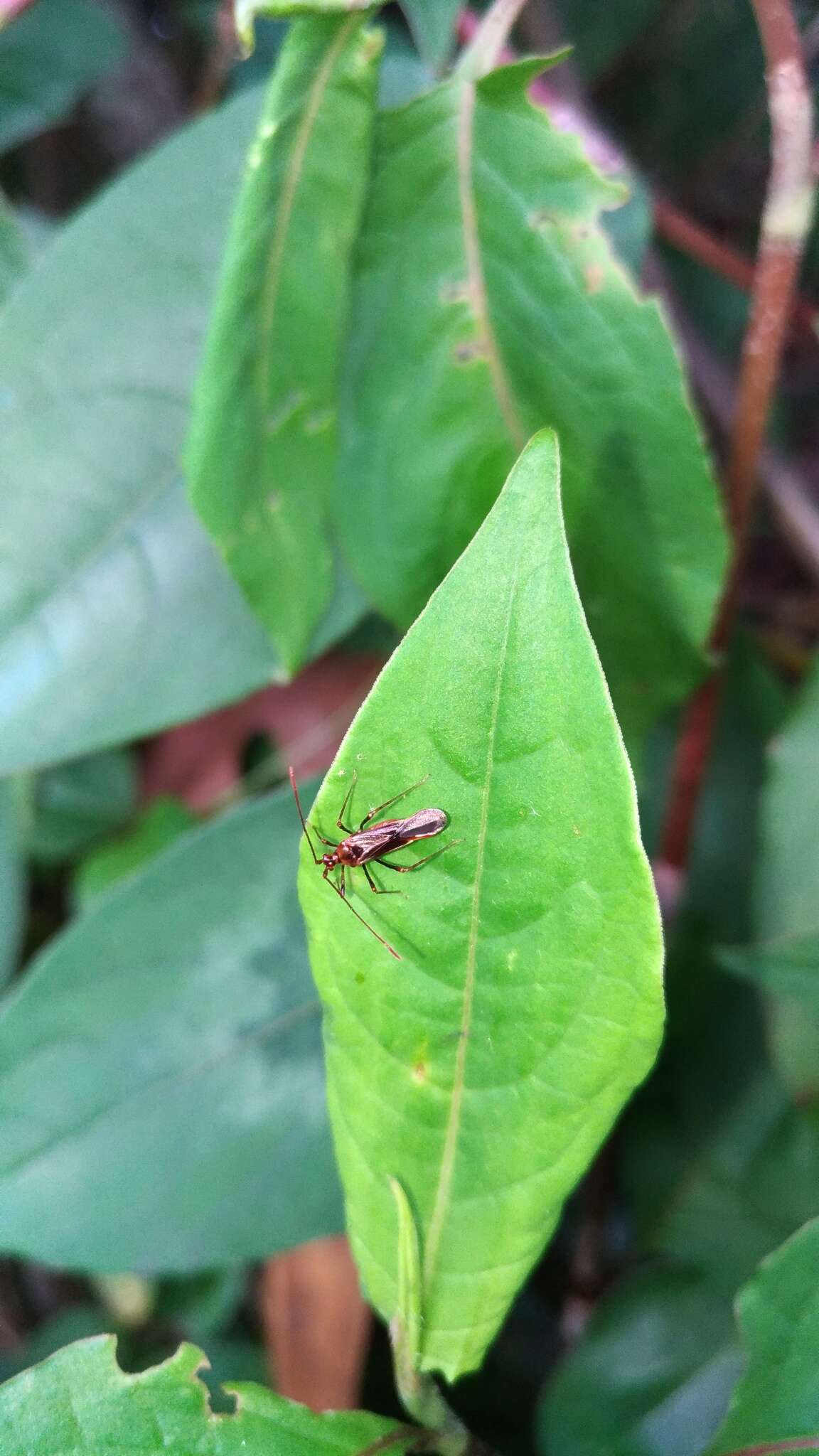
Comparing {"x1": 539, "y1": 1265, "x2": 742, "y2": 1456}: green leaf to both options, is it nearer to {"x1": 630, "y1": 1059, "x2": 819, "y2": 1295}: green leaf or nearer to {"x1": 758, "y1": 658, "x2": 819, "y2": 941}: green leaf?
{"x1": 630, "y1": 1059, "x2": 819, "y2": 1295}: green leaf

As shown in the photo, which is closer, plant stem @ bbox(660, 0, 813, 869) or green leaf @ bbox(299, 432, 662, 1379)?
green leaf @ bbox(299, 432, 662, 1379)

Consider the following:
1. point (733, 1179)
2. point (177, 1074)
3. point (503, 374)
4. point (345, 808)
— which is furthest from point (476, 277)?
point (733, 1179)

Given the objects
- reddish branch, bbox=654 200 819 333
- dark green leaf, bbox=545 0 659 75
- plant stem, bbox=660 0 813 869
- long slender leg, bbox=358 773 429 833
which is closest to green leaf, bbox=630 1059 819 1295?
plant stem, bbox=660 0 813 869

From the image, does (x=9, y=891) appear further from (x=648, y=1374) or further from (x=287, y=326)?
(x=648, y=1374)

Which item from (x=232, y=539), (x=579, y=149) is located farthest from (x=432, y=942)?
(x=579, y=149)

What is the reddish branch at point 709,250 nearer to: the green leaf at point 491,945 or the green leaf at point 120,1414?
the green leaf at point 491,945

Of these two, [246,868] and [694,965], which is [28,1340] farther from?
[694,965]

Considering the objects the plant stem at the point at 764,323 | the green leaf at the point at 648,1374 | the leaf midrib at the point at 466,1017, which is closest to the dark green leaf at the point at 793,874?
the plant stem at the point at 764,323
